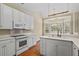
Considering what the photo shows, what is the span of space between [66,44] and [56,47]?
1.03 ft

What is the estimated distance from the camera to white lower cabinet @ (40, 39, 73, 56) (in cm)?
187

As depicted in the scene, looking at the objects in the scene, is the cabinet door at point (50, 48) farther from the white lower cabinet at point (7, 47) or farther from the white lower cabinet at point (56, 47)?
the white lower cabinet at point (7, 47)

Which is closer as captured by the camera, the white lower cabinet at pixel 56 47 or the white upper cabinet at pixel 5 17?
the white lower cabinet at pixel 56 47

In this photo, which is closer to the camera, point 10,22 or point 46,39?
point 46,39

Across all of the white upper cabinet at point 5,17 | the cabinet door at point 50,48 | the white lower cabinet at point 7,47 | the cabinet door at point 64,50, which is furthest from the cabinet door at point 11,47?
the cabinet door at point 64,50

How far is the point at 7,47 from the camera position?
2.24 m

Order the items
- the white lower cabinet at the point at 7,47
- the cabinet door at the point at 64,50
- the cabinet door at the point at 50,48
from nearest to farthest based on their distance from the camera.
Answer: the cabinet door at the point at 64,50, the white lower cabinet at the point at 7,47, the cabinet door at the point at 50,48

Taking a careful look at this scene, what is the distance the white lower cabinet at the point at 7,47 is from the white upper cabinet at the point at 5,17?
1.42 feet

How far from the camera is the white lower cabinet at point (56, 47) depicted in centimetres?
187

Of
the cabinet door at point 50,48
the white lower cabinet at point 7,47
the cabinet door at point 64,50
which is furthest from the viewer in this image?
the cabinet door at point 50,48

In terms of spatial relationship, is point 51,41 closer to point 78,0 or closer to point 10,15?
point 10,15

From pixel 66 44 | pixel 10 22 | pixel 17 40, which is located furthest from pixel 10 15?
pixel 66 44

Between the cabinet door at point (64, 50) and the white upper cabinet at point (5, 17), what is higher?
the white upper cabinet at point (5, 17)

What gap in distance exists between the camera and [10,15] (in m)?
2.66
